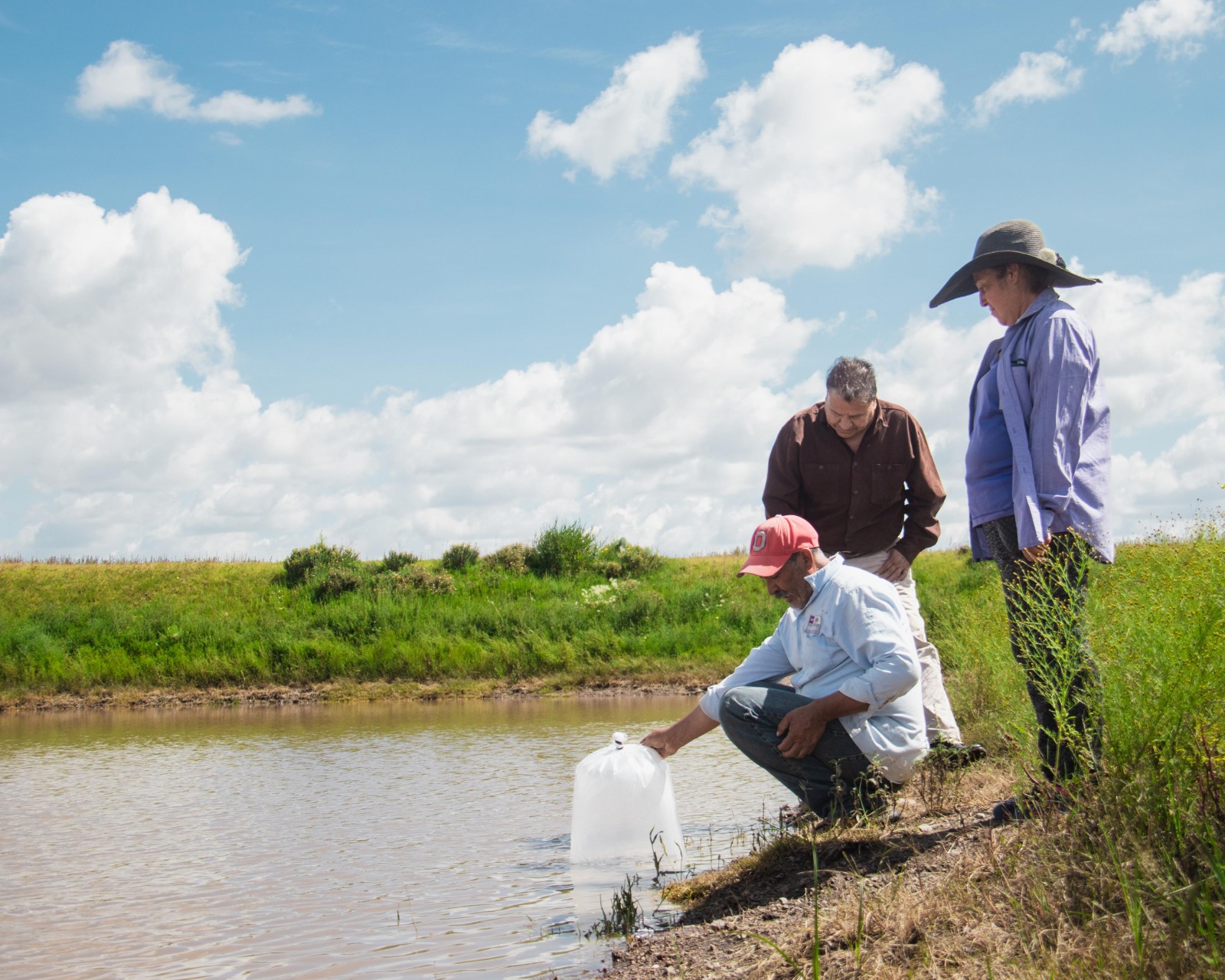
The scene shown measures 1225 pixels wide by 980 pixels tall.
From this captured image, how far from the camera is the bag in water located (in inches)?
172

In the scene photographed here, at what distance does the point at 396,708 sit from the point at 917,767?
32.3 feet

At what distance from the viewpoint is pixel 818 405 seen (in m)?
5.59

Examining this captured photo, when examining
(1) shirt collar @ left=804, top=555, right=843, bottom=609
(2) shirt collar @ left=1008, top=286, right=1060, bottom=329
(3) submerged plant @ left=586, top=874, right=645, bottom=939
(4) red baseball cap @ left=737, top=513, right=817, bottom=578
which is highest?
(2) shirt collar @ left=1008, top=286, right=1060, bottom=329

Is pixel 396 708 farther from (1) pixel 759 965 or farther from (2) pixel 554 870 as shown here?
(1) pixel 759 965

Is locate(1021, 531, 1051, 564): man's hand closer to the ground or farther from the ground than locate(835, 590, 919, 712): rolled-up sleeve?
farther from the ground

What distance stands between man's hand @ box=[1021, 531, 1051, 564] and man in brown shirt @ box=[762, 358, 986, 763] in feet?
5.61

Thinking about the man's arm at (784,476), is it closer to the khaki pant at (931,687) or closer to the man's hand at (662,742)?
the khaki pant at (931,687)

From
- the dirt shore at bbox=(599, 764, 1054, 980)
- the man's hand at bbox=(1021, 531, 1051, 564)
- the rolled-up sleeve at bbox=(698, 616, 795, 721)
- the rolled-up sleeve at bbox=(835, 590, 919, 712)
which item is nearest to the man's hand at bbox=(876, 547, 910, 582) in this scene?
the rolled-up sleeve at bbox=(698, 616, 795, 721)

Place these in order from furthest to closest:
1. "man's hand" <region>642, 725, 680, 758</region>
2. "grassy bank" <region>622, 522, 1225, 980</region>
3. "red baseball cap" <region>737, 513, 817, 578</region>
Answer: "man's hand" <region>642, 725, 680, 758</region> → "red baseball cap" <region>737, 513, 817, 578</region> → "grassy bank" <region>622, 522, 1225, 980</region>

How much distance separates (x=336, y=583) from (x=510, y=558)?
335 cm

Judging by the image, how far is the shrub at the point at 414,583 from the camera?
63.3 feet

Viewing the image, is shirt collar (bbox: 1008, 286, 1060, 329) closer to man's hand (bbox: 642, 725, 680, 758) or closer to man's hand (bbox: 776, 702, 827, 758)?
man's hand (bbox: 776, 702, 827, 758)

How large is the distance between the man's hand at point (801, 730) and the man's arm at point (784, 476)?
5.03 ft

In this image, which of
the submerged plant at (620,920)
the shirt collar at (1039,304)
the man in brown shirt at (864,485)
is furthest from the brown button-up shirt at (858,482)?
the submerged plant at (620,920)
